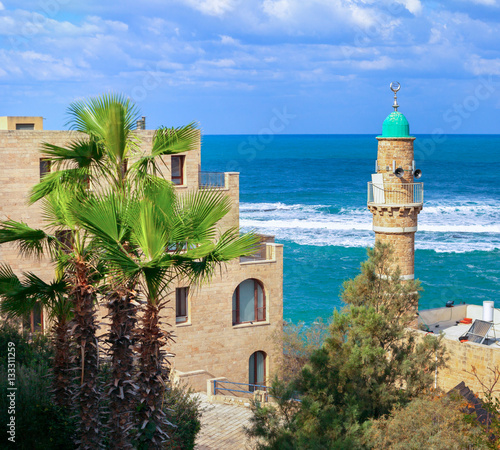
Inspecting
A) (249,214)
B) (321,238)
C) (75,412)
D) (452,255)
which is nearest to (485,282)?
(452,255)

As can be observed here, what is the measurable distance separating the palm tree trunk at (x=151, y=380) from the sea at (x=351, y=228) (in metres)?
10.9

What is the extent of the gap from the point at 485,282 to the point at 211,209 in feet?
179

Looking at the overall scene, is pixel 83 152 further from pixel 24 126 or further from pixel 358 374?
pixel 24 126

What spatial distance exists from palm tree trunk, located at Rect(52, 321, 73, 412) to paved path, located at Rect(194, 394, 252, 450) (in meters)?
6.32

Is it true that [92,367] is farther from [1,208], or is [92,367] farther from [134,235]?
[1,208]

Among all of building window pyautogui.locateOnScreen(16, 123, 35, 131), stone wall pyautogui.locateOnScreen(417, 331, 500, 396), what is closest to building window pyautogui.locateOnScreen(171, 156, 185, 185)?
building window pyautogui.locateOnScreen(16, 123, 35, 131)

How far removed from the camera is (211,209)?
13.0 m

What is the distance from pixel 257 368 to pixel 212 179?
8385 mm

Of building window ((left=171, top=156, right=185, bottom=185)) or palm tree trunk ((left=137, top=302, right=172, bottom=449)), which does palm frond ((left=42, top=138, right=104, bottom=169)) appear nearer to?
palm tree trunk ((left=137, top=302, right=172, bottom=449))

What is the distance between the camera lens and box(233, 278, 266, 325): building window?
98.8ft

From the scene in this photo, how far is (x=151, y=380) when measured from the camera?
13.2 m

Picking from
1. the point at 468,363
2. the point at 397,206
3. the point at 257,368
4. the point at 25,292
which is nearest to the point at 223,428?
the point at 468,363

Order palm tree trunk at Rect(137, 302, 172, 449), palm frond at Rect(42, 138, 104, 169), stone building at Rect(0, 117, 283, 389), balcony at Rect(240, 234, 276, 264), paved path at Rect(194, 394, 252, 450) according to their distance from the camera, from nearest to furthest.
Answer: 1. palm tree trunk at Rect(137, 302, 172, 449)
2. palm frond at Rect(42, 138, 104, 169)
3. paved path at Rect(194, 394, 252, 450)
4. stone building at Rect(0, 117, 283, 389)
5. balcony at Rect(240, 234, 276, 264)

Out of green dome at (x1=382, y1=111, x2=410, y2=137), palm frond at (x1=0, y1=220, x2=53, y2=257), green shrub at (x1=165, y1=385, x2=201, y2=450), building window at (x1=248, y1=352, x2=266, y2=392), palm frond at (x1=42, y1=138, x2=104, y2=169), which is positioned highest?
green dome at (x1=382, y1=111, x2=410, y2=137)
